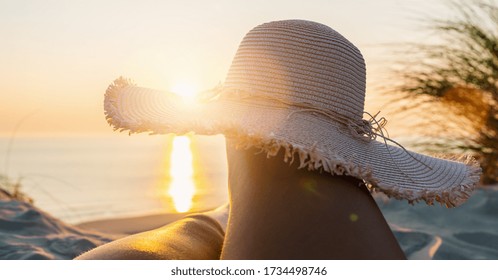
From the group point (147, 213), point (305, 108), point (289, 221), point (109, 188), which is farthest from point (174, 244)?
point (109, 188)

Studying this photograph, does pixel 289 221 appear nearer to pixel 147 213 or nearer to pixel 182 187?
pixel 147 213

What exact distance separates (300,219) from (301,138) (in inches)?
8.7

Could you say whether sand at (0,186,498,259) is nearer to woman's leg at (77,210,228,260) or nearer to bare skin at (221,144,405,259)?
woman's leg at (77,210,228,260)

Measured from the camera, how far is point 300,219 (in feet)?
4.16

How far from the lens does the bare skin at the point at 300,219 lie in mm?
1260

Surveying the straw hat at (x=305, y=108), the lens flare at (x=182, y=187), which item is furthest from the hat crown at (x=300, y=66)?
the lens flare at (x=182, y=187)

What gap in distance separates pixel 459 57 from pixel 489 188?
104cm

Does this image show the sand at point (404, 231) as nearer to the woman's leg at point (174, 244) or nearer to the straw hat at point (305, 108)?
the woman's leg at point (174, 244)

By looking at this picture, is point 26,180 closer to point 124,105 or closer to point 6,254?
point 6,254

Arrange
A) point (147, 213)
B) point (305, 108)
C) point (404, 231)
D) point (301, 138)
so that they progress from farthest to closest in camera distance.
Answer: point (147, 213), point (404, 231), point (305, 108), point (301, 138)

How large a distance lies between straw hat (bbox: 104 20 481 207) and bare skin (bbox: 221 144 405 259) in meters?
0.06

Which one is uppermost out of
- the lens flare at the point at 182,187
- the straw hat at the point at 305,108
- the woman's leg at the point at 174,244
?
the straw hat at the point at 305,108

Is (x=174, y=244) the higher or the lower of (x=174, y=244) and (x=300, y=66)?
the lower

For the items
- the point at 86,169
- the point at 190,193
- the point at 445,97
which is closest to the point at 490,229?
the point at 445,97
